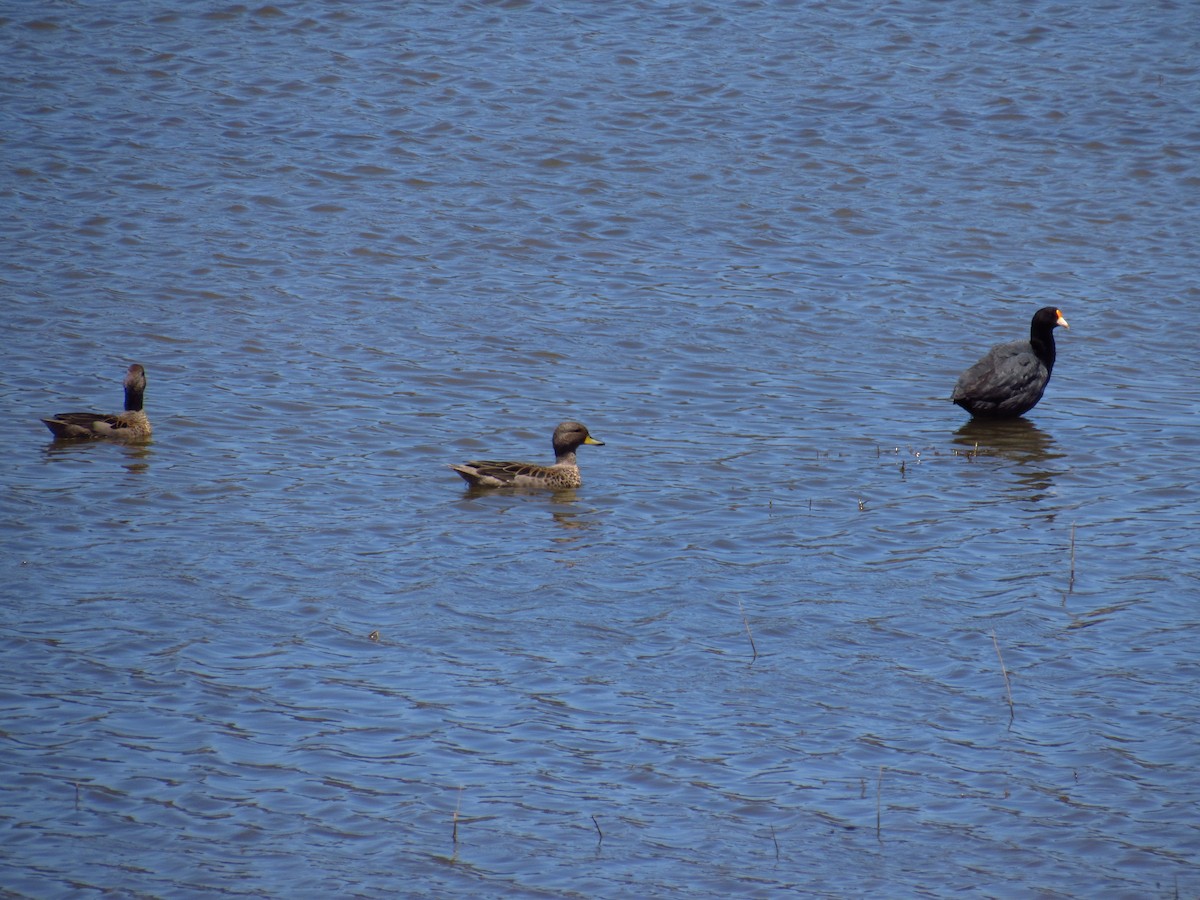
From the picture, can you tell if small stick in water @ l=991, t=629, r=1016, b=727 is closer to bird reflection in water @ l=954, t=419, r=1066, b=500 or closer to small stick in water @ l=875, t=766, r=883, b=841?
small stick in water @ l=875, t=766, r=883, b=841

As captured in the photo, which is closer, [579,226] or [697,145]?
[579,226]

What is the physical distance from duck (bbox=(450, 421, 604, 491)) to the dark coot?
3995mm

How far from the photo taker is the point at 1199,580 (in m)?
10.2

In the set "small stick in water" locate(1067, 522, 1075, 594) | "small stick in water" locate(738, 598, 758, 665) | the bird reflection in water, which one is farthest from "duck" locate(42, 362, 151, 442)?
"small stick in water" locate(1067, 522, 1075, 594)

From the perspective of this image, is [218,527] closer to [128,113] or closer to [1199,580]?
[1199,580]

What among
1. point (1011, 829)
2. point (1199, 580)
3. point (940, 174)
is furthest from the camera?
point (940, 174)

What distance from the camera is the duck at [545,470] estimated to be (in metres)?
12.1

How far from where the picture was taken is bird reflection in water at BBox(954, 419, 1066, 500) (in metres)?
12.8

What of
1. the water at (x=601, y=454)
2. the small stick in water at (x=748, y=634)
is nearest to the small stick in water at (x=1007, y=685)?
the water at (x=601, y=454)

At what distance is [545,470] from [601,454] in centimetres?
119

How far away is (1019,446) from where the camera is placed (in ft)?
45.5

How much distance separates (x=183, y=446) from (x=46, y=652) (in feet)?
14.7

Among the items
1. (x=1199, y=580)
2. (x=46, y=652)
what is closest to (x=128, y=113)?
(x=46, y=652)

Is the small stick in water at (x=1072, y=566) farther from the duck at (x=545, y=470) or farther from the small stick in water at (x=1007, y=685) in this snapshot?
the duck at (x=545, y=470)
